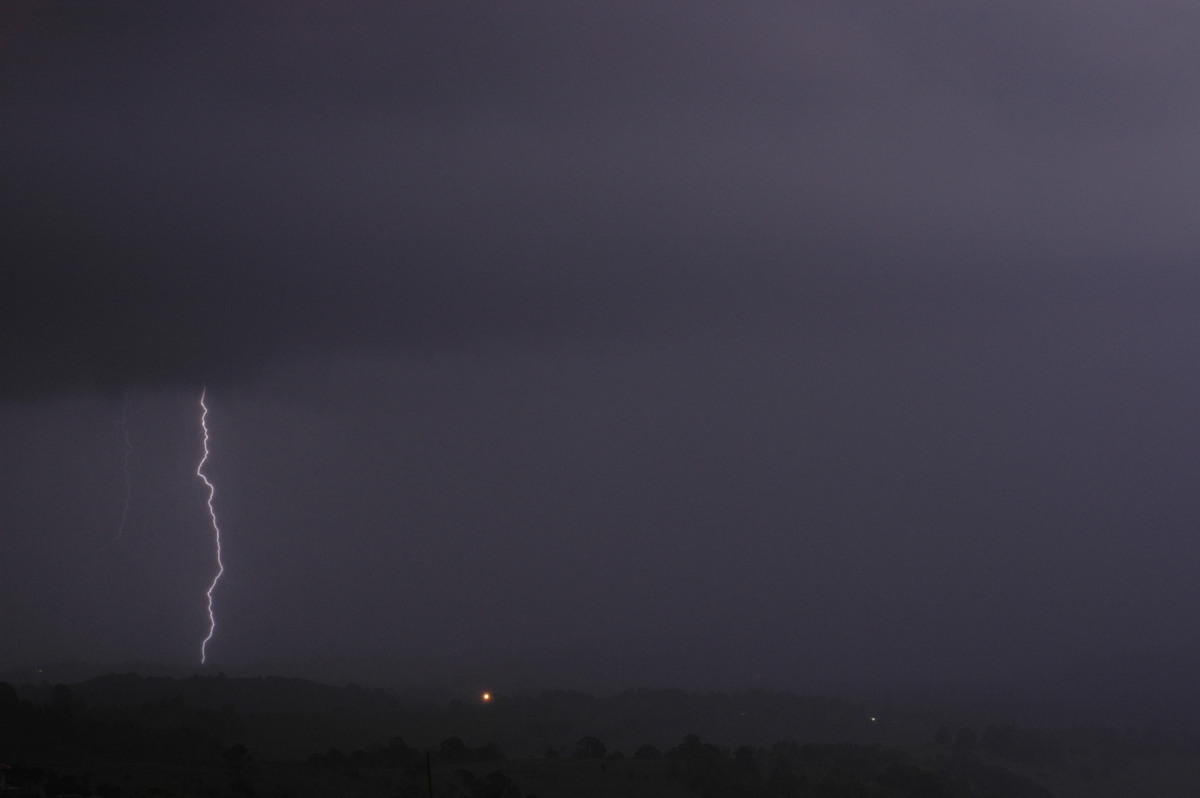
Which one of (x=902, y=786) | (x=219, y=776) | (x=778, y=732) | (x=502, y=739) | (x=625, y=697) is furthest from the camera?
(x=625, y=697)

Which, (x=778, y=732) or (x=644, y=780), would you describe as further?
(x=778, y=732)

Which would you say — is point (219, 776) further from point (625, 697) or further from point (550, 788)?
point (625, 697)

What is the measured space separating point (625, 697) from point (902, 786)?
8552 cm

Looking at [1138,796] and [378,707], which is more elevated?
[378,707]

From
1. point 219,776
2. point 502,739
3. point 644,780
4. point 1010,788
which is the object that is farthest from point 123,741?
point 1010,788

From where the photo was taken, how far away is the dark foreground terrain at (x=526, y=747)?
182 ft

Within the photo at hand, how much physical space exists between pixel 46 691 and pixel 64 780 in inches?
2939

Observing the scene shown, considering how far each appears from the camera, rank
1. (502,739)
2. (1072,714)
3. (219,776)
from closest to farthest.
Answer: (219,776), (502,739), (1072,714)

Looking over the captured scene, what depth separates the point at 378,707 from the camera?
416ft

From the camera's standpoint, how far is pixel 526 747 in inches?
4026

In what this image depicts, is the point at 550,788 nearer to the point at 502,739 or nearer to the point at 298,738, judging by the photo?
the point at 298,738

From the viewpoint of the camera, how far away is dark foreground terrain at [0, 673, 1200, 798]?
5559 centimetres

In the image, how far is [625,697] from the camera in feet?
531

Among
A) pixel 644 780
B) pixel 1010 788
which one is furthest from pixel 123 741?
pixel 1010 788
